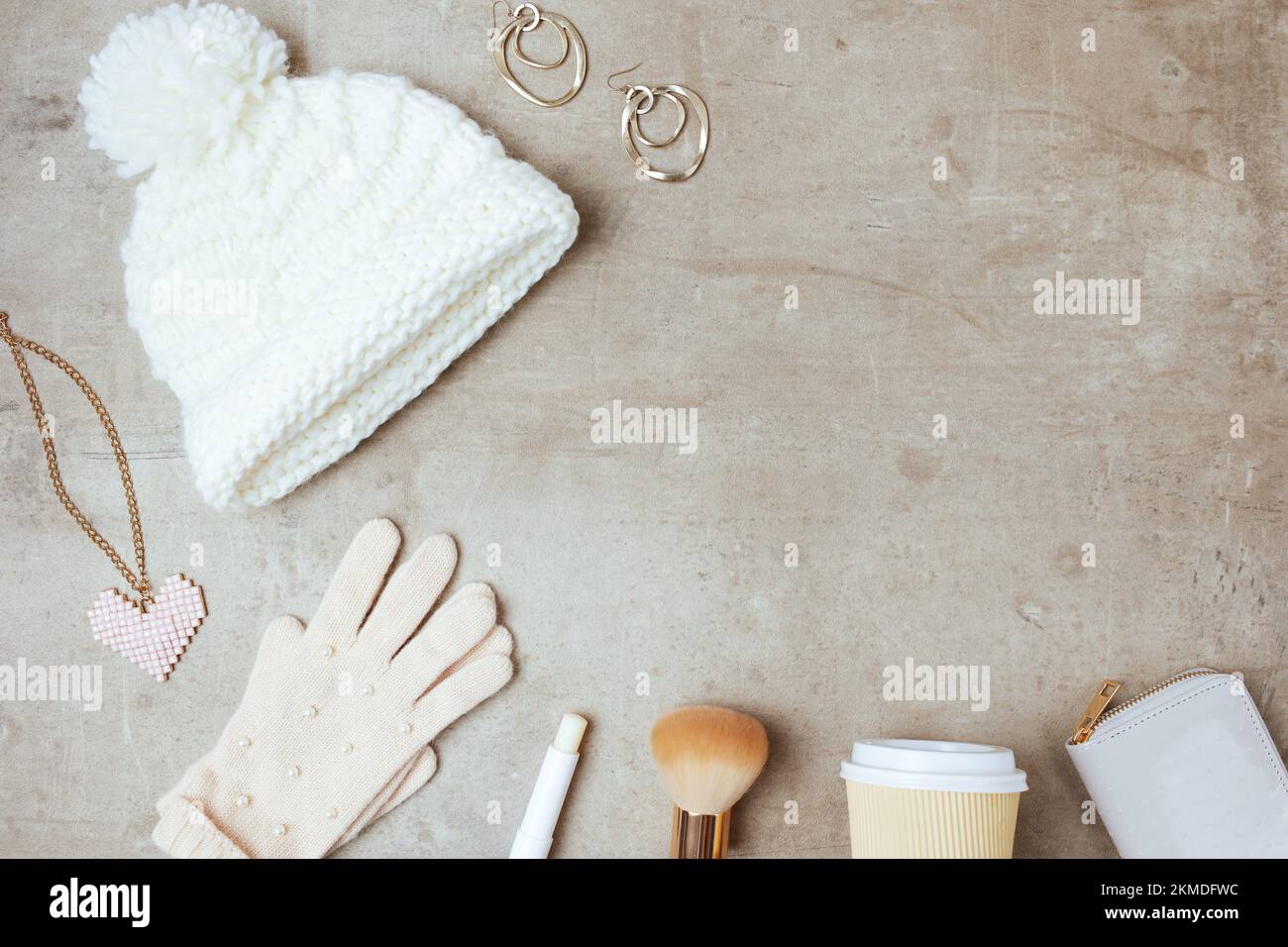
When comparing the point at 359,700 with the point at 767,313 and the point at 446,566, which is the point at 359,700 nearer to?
the point at 446,566

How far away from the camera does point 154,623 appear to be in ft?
2.83

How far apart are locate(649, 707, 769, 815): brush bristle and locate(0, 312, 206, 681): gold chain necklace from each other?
0.49 metres

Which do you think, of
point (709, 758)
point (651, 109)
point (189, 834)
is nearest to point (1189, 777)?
point (709, 758)

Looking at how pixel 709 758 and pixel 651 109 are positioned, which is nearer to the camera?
pixel 709 758

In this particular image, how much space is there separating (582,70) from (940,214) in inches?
15.5

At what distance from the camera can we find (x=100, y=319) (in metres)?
0.88

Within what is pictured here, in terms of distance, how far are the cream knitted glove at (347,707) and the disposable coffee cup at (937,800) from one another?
0.36 metres

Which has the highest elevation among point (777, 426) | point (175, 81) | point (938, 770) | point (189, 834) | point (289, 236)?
point (175, 81)

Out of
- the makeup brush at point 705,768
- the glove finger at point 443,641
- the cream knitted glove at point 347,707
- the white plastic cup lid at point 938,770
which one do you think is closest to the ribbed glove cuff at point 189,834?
the cream knitted glove at point 347,707

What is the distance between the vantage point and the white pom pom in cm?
78

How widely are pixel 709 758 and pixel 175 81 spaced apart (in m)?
0.77

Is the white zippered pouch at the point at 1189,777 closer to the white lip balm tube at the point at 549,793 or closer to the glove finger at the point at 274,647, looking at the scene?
the white lip balm tube at the point at 549,793

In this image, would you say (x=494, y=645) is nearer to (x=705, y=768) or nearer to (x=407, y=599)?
(x=407, y=599)
